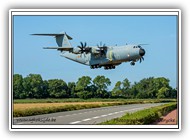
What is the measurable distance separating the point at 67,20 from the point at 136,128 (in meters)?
2.26

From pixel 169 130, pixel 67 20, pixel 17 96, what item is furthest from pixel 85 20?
pixel 169 130

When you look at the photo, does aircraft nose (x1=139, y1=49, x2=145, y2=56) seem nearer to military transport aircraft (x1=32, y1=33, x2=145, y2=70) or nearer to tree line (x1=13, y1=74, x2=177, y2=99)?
military transport aircraft (x1=32, y1=33, x2=145, y2=70)

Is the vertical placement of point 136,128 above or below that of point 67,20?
below

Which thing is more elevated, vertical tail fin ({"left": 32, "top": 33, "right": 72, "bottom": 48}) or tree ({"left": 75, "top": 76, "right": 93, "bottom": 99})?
vertical tail fin ({"left": 32, "top": 33, "right": 72, "bottom": 48})

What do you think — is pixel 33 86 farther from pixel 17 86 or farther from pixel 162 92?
pixel 162 92

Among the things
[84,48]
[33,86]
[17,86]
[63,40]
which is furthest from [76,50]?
→ [17,86]

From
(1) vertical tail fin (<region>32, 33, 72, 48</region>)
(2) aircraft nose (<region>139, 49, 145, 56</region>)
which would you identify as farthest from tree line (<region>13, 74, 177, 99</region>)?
(1) vertical tail fin (<region>32, 33, 72, 48</region>)

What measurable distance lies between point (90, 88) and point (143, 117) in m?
1.25

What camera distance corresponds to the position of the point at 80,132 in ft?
30.7

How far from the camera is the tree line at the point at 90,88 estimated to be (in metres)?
9.77

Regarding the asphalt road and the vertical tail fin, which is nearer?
the asphalt road

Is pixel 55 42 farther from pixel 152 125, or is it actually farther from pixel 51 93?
pixel 152 125

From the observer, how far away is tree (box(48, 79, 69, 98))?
9.80m
